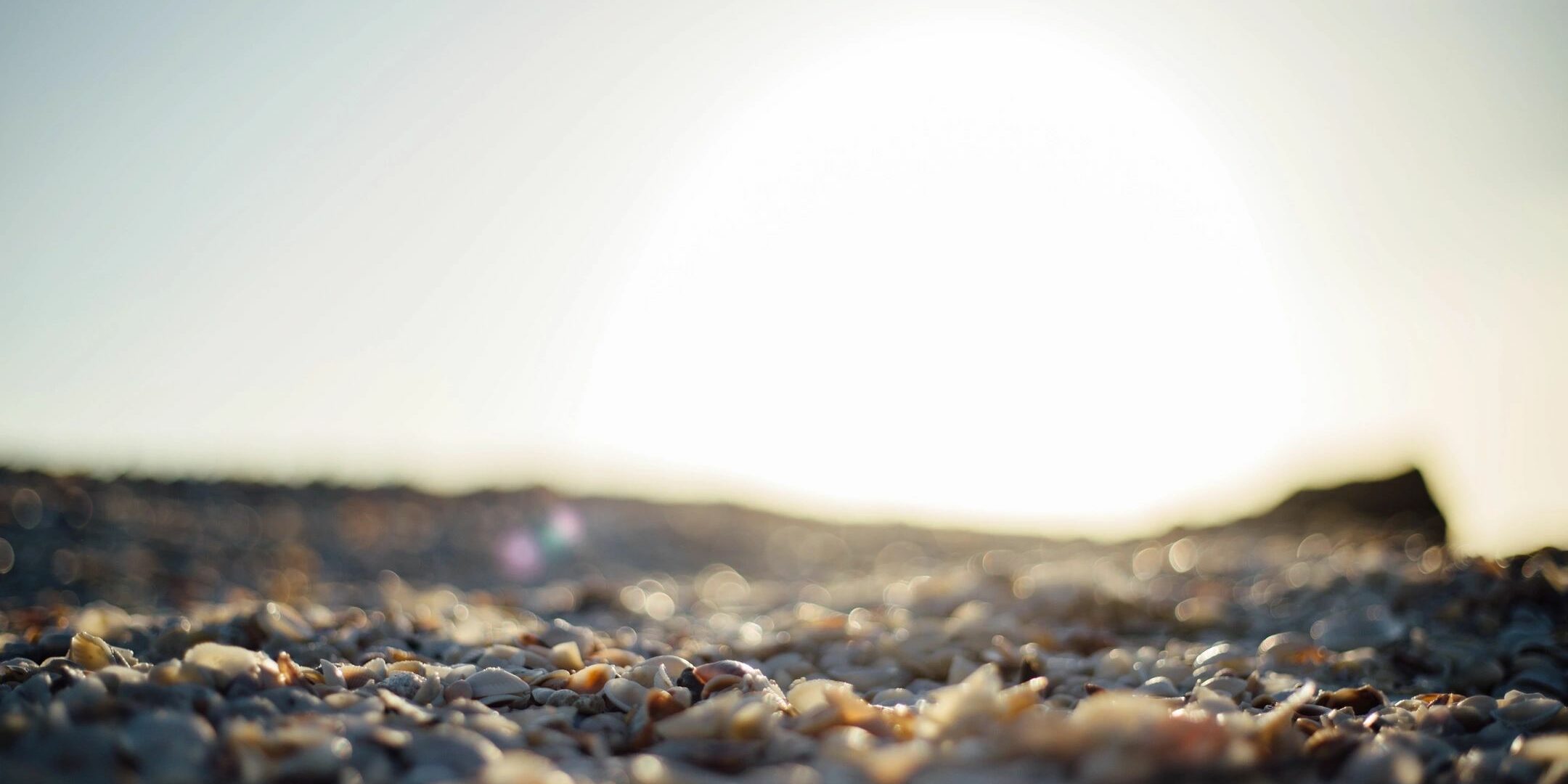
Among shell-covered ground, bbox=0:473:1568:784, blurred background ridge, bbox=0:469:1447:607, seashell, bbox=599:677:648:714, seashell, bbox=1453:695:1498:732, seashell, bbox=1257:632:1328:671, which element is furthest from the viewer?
blurred background ridge, bbox=0:469:1447:607

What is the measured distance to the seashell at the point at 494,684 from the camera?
6.24 ft

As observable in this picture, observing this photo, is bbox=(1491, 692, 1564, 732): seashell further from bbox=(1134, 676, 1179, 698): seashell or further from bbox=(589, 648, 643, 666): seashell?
bbox=(589, 648, 643, 666): seashell

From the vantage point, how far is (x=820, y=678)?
2455 mm

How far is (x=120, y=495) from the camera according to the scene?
833 cm

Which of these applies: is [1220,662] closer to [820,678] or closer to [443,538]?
[820,678]

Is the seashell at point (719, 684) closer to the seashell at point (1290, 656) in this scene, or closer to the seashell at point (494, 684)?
the seashell at point (494, 684)

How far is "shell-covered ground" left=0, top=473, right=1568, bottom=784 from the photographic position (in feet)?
4.32

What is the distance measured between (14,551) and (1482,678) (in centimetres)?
812

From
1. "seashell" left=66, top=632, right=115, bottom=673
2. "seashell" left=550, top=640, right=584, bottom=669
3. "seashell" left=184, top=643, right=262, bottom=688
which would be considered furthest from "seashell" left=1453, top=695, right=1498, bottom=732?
"seashell" left=66, top=632, right=115, bottom=673

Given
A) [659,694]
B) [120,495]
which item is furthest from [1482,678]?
[120,495]

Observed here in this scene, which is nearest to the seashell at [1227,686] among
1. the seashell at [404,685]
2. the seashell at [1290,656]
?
the seashell at [1290,656]

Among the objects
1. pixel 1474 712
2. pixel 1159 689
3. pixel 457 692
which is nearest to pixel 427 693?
pixel 457 692

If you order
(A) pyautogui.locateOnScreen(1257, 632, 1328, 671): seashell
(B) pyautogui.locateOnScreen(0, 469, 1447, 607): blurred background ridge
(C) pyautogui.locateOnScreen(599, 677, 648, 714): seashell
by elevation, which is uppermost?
(B) pyautogui.locateOnScreen(0, 469, 1447, 607): blurred background ridge

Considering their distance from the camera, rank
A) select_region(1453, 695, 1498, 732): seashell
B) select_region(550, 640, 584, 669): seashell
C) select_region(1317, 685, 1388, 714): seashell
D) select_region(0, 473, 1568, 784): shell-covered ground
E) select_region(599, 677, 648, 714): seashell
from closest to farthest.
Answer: select_region(0, 473, 1568, 784): shell-covered ground → select_region(599, 677, 648, 714): seashell → select_region(1453, 695, 1498, 732): seashell → select_region(1317, 685, 1388, 714): seashell → select_region(550, 640, 584, 669): seashell
